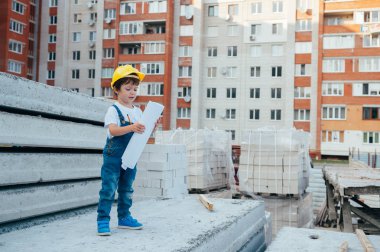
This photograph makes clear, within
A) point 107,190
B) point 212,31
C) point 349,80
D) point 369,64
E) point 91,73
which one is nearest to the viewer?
point 107,190

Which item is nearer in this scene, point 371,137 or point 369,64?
point 371,137

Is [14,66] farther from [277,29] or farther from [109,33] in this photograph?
[277,29]

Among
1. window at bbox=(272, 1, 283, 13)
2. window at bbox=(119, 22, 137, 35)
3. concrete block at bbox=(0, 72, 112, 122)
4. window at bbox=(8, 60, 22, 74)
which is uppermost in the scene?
window at bbox=(272, 1, 283, 13)

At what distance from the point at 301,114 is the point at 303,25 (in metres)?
8.15

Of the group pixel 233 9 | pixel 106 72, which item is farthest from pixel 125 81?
pixel 106 72

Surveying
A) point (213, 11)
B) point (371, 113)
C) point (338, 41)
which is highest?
point (213, 11)

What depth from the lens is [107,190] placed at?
324 cm

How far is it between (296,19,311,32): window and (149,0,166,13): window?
13.0 meters

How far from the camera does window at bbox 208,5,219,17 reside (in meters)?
41.7

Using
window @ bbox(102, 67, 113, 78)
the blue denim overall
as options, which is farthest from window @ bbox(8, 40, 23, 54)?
the blue denim overall

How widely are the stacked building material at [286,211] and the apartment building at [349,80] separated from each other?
28.2 m

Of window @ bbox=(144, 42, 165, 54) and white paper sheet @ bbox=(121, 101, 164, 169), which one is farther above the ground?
window @ bbox=(144, 42, 165, 54)

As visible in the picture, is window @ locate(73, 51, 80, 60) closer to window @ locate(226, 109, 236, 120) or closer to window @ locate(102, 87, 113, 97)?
window @ locate(102, 87, 113, 97)

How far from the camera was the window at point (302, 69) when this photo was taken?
38375mm
